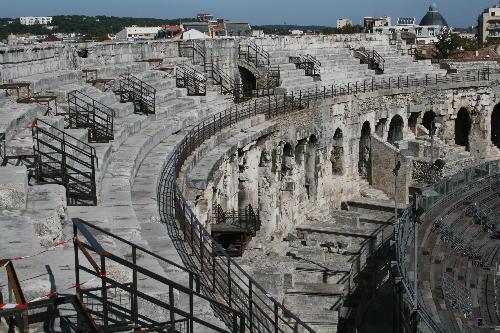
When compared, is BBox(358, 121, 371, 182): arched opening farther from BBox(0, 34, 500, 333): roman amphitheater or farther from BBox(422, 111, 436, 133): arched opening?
BBox(422, 111, 436, 133): arched opening

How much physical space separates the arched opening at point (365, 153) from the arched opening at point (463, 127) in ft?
22.7

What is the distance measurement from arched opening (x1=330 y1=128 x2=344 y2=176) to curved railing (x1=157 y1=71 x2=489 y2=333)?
5.28ft

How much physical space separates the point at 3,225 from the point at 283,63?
76.7 feet

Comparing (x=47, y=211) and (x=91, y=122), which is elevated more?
(x=91, y=122)

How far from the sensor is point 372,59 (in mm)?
35312

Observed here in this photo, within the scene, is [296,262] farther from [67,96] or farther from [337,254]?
[67,96]

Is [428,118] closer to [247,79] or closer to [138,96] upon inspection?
[247,79]

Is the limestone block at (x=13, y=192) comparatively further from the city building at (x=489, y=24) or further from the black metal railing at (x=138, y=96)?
the city building at (x=489, y=24)

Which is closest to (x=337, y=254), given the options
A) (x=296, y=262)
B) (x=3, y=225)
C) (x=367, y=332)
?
(x=296, y=262)

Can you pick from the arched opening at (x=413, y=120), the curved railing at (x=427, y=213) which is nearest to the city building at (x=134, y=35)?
the arched opening at (x=413, y=120)

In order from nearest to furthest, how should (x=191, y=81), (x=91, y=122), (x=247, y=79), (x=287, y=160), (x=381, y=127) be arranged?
(x=91, y=122), (x=287, y=160), (x=191, y=81), (x=247, y=79), (x=381, y=127)

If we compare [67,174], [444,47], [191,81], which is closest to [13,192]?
[67,174]

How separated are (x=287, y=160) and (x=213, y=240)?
17.4 metres

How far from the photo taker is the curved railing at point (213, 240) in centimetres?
859
